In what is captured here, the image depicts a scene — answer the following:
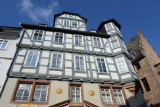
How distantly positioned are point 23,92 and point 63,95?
313 centimetres

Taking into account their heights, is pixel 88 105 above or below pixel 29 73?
below

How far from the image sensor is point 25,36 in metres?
12.8

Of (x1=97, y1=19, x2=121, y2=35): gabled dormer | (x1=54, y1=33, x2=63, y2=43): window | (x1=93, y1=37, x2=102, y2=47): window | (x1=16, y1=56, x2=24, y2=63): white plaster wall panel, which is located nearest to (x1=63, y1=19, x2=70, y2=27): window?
(x1=54, y1=33, x2=63, y2=43): window

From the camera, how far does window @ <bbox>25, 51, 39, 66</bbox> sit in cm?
1088

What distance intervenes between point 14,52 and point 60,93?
6.01m

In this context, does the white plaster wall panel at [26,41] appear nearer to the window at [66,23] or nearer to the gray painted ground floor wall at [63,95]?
the gray painted ground floor wall at [63,95]

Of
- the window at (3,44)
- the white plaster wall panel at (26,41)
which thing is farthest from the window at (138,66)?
the window at (3,44)

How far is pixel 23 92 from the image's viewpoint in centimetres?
922

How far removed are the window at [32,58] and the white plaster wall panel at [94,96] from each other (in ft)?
16.9

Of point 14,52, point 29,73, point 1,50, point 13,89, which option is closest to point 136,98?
point 29,73

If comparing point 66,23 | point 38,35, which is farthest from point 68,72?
point 66,23

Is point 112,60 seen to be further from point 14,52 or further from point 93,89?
point 14,52

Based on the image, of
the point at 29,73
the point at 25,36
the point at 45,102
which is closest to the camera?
the point at 45,102

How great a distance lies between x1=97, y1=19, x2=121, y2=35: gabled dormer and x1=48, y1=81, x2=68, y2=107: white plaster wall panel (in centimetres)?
956
